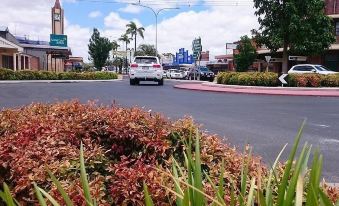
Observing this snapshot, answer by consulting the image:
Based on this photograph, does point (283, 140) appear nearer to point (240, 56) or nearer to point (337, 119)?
point (337, 119)

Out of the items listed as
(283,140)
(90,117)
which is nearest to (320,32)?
(283,140)

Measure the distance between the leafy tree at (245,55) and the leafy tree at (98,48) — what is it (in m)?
28.2

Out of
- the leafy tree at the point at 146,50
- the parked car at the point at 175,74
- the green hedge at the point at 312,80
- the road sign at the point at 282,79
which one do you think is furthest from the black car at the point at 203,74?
the leafy tree at the point at 146,50

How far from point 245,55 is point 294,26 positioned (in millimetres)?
17544

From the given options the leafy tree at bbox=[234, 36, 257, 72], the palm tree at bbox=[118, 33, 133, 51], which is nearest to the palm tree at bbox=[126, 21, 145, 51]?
the palm tree at bbox=[118, 33, 133, 51]

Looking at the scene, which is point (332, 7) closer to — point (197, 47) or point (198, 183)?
point (197, 47)

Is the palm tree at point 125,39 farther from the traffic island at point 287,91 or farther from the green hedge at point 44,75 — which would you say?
the traffic island at point 287,91

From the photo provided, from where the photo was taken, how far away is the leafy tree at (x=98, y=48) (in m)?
70.9

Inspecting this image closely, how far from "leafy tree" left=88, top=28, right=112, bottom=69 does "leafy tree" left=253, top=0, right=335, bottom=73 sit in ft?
133

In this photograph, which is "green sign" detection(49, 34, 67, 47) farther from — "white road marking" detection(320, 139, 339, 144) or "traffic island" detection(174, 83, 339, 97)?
"white road marking" detection(320, 139, 339, 144)

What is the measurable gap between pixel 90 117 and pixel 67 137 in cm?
41

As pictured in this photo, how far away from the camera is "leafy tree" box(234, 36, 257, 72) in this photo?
1964 inches

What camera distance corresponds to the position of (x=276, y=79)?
Answer: 25016 mm

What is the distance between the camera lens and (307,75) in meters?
24.0
